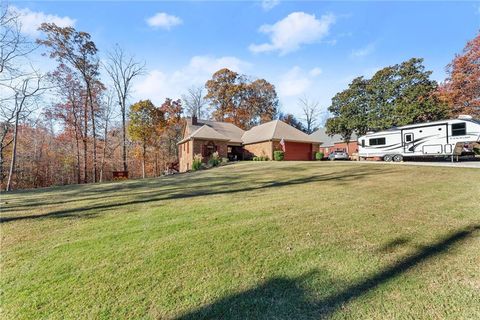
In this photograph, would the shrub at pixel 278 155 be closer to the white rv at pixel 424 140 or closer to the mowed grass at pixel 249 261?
the white rv at pixel 424 140

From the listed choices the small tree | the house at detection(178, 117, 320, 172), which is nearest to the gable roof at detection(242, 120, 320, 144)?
the house at detection(178, 117, 320, 172)

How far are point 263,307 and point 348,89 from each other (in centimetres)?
3255

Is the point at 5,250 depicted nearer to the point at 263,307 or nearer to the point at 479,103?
the point at 263,307

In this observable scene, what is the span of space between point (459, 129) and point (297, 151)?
1345 centimetres

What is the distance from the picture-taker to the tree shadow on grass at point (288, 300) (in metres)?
2.41

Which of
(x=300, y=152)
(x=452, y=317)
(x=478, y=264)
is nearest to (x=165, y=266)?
(x=452, y=317)

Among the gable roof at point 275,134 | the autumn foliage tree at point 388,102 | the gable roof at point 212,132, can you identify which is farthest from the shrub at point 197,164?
the autumn foliage tree at point 388,102

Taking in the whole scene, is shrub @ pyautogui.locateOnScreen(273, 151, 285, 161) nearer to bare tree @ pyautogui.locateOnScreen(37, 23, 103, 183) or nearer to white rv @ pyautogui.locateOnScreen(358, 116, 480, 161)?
white rv @ pyautogui.locateOnScreen(358, 116, 480, 161)

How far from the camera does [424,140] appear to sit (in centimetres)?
1602

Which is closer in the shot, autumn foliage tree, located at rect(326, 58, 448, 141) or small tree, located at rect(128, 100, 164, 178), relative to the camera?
autumn foliage tree, located at rect(326, 58, 448, 141)

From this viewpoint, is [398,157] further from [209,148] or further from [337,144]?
[337,144]

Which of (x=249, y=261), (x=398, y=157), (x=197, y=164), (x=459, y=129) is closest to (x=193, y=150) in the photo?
(x=197, y=164)

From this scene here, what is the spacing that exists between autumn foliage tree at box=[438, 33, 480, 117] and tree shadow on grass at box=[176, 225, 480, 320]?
2602 cm

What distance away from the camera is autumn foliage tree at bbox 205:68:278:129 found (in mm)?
40000
